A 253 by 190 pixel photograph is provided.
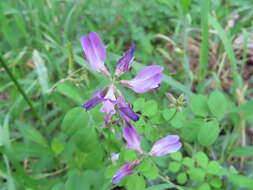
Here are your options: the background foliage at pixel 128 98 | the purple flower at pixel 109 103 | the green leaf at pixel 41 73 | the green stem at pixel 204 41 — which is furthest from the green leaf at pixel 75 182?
the green stem at pixel 204 41

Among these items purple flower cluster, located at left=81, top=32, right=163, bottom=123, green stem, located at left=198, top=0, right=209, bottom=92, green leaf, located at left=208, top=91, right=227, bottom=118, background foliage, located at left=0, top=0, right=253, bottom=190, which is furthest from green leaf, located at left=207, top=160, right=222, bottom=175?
green stem, located at left=198, top=0, right=209, bottom=92

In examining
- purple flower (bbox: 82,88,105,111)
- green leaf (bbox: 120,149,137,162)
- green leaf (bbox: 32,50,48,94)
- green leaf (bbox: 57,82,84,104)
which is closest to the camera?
purple flower (bbox: 82,88,105,111)

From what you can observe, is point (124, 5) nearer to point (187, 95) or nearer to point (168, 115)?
point (187, 95)

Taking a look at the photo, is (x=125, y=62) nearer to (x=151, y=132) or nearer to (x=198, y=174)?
(x=151, y=132)

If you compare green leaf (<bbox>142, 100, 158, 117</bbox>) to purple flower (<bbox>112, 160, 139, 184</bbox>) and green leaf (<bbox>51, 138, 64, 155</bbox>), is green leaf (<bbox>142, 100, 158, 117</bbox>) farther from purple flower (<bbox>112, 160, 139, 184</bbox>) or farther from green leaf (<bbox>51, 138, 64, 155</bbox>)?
green leaf (<bbox>51, 138, 64, 155</bbox>)

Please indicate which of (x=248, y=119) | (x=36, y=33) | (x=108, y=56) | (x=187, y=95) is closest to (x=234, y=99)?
(x=248, y=119)

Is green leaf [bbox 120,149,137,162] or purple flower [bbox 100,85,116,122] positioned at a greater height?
purple flower [bbox 100,85,116,122]

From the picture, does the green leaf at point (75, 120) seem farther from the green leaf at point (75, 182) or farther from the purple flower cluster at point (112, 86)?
the green leaf at point (75, 182)
